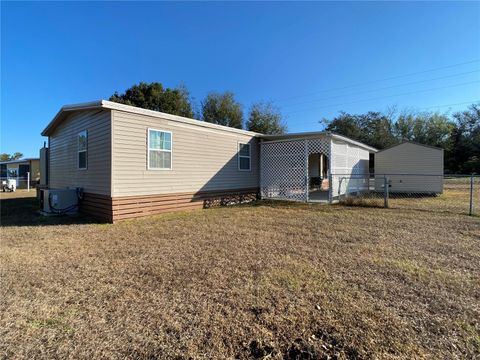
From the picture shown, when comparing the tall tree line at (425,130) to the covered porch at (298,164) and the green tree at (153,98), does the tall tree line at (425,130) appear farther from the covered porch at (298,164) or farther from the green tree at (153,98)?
the covered porch at (298,164)

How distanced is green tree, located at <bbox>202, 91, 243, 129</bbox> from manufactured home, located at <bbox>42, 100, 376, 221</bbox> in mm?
16294

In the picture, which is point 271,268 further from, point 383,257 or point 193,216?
point 193,216

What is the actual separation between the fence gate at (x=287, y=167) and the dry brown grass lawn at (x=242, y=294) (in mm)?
5135

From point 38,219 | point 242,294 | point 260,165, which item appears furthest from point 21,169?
point 242,294

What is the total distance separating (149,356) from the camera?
6.30 feet

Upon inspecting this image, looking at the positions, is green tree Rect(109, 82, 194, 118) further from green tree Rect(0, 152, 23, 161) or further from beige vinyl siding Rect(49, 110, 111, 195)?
green tree Rect(0, 152, 23, 161)

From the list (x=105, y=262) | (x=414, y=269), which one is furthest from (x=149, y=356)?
(x=414, y=269)

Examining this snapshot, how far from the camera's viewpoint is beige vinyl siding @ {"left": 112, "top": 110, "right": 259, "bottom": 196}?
6930 millimetres

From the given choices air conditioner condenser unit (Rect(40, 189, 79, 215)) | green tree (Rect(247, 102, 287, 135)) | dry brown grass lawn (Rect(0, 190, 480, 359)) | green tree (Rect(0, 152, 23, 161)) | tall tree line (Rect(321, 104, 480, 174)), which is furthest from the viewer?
green tree (Rect(0, 152, 23, 161))

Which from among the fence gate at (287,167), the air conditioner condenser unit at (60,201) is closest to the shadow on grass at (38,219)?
the air conditioner condenser unit at (60,201)

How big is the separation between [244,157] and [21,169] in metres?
28.4

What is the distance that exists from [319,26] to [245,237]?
10755 millimetres

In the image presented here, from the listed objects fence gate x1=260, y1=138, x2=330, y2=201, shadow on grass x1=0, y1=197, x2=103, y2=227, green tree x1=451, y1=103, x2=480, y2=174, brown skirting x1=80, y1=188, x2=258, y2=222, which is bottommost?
shadow on grass x1=0, y1=197, x2=103, y2=227

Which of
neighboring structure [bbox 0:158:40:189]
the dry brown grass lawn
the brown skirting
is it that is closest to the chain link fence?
the brown skirting
